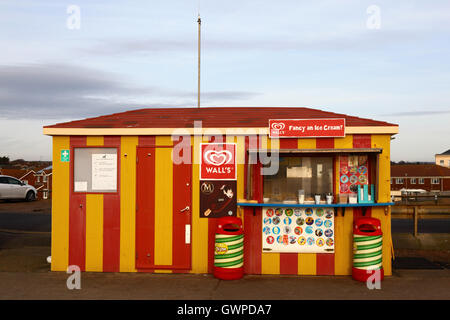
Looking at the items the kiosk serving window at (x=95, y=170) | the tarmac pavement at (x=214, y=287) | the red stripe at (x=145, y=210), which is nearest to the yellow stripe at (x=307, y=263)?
the tarmac pavement at (x=214, y=287)

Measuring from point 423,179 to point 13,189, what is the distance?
7563 cm

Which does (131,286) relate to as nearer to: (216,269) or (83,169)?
(216,269)

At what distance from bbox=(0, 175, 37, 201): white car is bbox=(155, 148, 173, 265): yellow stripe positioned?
18115 millimetres

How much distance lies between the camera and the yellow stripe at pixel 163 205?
7.73m

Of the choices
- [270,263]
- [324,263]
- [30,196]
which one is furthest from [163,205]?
Answer: [30,196]

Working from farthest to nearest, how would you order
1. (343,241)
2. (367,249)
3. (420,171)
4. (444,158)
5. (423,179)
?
(444,158) → (420,171) → (423,179) → (343,241) → (367,249)

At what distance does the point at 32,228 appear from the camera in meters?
13.7

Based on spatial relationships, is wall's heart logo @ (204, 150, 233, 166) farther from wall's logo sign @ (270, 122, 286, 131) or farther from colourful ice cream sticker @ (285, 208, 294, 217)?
colourful ice cream sticker @ (285, 208, 294, 217)

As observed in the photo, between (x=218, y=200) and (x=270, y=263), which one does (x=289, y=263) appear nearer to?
(x=270, y=263)

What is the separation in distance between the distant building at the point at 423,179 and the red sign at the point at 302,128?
260ft

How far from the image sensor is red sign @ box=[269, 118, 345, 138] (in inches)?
297

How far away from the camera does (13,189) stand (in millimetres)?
22875

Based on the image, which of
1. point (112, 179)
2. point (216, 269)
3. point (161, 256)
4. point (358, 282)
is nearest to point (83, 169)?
→ point (112, 179)

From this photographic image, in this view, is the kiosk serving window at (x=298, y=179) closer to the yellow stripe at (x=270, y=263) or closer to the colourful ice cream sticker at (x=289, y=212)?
the colourful ice cream sticker at (x=289, y=212)
